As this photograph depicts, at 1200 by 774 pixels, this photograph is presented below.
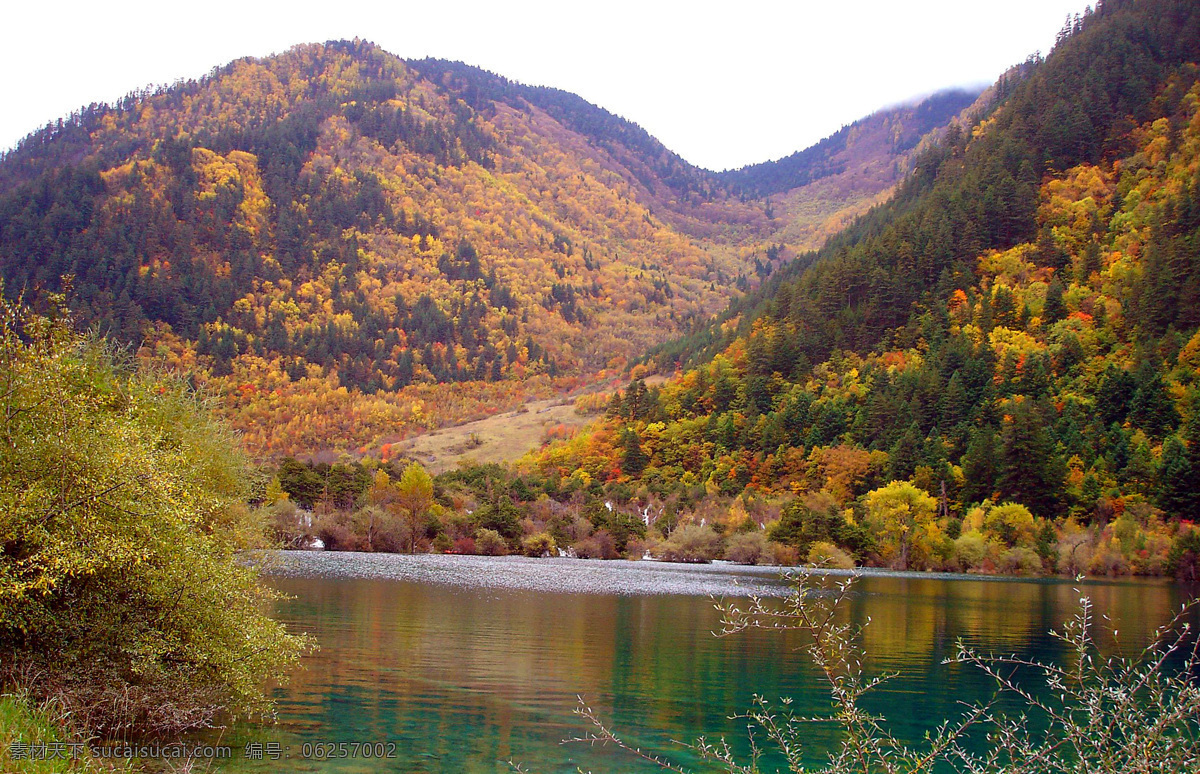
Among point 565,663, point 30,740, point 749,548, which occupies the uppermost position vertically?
point 30,740

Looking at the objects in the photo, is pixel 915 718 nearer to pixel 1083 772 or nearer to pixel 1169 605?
pixel 1083 772

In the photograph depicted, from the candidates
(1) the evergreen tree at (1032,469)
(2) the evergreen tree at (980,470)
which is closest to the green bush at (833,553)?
(2) the evergreen tree at (980,470)

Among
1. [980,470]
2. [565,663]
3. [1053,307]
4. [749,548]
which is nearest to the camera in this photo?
[565,663]

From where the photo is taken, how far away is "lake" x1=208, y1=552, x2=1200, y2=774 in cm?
2236

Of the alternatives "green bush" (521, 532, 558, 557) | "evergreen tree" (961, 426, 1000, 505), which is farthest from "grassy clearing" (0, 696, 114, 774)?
"evergreen tree" (961, 426, 1000, 505)

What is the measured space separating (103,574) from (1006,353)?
126419 millimetres

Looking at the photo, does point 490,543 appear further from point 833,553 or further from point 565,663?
point 565,663

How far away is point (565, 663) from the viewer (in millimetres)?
Answer: 33656

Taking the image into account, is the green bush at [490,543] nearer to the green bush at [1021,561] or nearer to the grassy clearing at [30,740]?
the green bush at [1021,561]

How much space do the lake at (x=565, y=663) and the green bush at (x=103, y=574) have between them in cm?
197

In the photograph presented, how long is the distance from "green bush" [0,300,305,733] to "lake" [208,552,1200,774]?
197cm

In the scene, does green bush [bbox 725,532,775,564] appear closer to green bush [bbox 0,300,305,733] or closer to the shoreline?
the shoreline

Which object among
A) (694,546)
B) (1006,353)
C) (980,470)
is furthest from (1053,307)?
(694,546)

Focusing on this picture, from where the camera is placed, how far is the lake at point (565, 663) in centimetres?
2236
